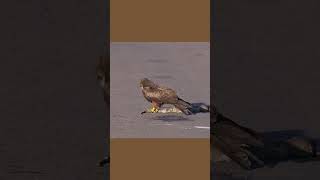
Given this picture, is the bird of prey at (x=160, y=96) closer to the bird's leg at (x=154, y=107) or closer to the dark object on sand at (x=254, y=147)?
the bird's leg at (x=154, y=107)

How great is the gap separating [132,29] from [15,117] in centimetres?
98

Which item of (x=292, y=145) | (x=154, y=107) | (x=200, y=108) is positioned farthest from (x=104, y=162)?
(x=292, y=145)

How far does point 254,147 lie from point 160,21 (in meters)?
1.06

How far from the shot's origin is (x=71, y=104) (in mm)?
3672

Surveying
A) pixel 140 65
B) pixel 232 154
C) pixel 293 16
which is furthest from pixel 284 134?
pixel 140 65

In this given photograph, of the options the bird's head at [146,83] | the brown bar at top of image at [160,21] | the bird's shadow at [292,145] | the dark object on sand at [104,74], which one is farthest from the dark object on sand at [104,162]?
the bird's shadow at [292,145]

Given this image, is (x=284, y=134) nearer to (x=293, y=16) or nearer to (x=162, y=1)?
(x=293, y=16)

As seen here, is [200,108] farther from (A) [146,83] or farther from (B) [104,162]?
(B) [104,162]

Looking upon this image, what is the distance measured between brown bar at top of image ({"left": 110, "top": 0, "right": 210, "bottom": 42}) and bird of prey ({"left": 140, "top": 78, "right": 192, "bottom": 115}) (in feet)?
1.02

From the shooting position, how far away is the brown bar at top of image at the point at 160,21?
366cm

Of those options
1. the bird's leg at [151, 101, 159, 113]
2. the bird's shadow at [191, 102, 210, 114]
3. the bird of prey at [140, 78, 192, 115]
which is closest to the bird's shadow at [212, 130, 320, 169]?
the bird's shadow at [191, 102, 210, 114]

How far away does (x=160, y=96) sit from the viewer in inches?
145

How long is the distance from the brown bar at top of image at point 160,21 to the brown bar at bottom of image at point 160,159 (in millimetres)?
692

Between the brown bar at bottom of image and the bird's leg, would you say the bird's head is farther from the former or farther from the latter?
the brown bar at bottom of image
